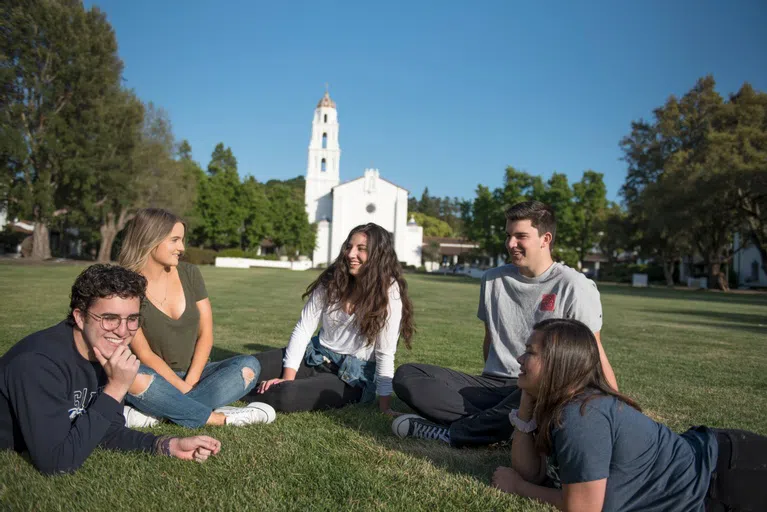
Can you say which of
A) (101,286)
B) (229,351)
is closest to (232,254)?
(229,351)

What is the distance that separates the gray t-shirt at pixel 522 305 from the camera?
11.2ft

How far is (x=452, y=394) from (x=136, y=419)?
6.61 ft

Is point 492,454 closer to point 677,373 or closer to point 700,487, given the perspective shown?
point 700,487

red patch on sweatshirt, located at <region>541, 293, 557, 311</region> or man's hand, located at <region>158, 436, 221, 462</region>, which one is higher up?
red patch on sweatshirt, located at <region>541, 293, 557, 311</region>

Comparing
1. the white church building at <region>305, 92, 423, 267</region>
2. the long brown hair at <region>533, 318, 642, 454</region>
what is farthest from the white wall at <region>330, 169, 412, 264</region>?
the long brown hair at <region>533, 318, 642, 454</region>

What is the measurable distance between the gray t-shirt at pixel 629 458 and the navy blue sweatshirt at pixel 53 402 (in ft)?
6.72

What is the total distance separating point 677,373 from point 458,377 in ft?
14.0

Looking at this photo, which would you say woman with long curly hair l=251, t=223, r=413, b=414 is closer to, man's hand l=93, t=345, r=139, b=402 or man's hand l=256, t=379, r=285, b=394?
man's hand l=256, t=379, r=285, b=394

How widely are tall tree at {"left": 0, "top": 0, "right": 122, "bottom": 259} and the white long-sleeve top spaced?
1299 inches

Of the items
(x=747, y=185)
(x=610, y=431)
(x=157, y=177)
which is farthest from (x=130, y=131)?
(x=610, y=431)

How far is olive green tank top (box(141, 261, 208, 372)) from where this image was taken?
12.2ft

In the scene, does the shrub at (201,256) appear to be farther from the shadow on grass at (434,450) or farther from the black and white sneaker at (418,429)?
the black and white sneaker at (418,429)

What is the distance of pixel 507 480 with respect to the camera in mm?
2744

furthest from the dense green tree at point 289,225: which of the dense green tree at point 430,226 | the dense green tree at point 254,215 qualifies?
the dense green tree at point 430,226
